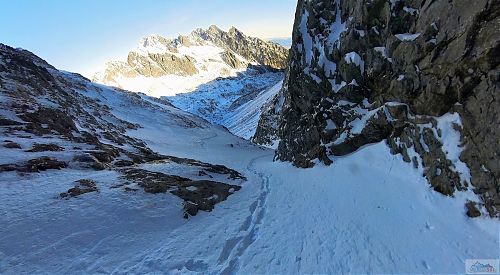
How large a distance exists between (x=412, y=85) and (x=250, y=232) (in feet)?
34.5

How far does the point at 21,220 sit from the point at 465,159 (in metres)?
16.1

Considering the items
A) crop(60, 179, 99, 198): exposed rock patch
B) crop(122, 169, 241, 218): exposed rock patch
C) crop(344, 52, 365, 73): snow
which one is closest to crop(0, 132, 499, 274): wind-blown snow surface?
crop(60, 179, 99, 198): exposed rock patch

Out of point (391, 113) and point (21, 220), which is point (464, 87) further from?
point (21, 220)

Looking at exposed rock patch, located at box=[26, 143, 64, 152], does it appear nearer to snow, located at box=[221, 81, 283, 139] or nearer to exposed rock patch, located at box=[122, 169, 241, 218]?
exposed rock patch, located at box=[122, 169, 241, 218]

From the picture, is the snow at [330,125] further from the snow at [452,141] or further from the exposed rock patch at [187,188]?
the snow at [452,141]

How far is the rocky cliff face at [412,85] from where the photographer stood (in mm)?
12898

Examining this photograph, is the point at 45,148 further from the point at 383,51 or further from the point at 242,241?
the point at 383,51

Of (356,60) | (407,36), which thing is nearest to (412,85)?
(407,36)

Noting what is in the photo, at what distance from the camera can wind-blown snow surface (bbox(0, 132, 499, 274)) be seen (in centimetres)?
1119

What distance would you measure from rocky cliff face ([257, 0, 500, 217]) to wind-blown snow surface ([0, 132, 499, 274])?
1191mm

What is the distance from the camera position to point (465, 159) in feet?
44.8

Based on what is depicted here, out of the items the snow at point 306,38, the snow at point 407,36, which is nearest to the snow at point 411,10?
the snow at point 407,36

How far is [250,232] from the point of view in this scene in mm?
14445

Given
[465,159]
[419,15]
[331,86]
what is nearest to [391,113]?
[419,15]
